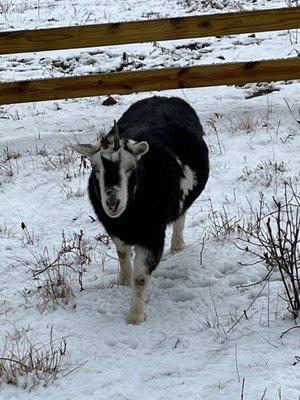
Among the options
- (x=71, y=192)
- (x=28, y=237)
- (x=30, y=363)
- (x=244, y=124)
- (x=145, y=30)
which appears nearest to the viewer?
(x=30, y=363)

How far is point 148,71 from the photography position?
8398 millimetres

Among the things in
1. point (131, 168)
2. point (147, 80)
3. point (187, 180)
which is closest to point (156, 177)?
point (131, 168)

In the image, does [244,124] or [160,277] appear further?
[244,124]

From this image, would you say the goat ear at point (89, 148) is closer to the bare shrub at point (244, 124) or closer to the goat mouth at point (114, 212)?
the goat mouth at point (114, 212)

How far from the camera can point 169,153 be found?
4848 millimetres

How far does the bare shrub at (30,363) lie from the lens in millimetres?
3730

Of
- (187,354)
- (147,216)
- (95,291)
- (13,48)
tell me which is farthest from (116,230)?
(13,48)

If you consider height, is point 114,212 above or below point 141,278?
above

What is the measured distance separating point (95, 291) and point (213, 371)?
1.51 meters

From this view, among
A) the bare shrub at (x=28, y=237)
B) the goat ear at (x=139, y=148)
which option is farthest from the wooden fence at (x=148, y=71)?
the goat ear at (x=139, y=148)

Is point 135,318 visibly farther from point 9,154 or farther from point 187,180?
point 9,154

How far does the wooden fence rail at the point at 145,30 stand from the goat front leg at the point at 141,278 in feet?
14.7

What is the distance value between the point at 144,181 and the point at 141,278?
0.66 meters

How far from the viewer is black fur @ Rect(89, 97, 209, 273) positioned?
14.6ft
